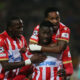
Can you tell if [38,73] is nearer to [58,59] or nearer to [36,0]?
[58,59]

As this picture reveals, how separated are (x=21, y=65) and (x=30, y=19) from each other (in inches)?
492

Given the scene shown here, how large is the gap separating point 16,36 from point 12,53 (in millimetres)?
283

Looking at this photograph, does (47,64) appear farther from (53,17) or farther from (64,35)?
(53,17)

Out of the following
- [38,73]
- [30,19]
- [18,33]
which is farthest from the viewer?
[30,19]

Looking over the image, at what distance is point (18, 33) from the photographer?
5.04 meters

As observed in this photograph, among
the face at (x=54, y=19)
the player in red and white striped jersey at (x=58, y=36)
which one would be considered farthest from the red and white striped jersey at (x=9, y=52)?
the face at (x=54, y=19)

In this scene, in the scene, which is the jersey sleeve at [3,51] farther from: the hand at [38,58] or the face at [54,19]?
the face at [54,19]

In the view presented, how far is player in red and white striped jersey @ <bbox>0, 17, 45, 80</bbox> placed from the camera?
15.7ft

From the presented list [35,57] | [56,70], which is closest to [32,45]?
[35,57]

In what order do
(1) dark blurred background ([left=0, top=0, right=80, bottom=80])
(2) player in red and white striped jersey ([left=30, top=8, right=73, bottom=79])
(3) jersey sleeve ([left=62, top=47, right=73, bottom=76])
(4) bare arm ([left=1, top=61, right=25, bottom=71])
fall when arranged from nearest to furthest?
(4) bare arm ([left=1, top=61, right=25, bottom=71]), (2) player in red and white striped jersey ([left=30, top=8, right=73, bottom=79]), (3) jersey sleeve ([left=62, top=47, right=73, bottom=76]), (1) dark blurred background ([left=0, top=0, right=80, bottom=80])

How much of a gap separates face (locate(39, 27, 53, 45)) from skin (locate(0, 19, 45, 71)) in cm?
21

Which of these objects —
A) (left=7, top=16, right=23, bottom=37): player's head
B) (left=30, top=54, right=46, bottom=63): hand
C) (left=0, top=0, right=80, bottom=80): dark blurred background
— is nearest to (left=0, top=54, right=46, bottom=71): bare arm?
(left=30, top=54, right=46, bottom=63): hand

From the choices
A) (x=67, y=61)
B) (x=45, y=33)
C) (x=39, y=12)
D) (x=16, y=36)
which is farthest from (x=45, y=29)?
(x=39, y=12)

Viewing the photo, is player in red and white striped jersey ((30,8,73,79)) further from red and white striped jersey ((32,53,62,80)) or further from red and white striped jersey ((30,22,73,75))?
red and white striped jersey ((32,53,62,80))
